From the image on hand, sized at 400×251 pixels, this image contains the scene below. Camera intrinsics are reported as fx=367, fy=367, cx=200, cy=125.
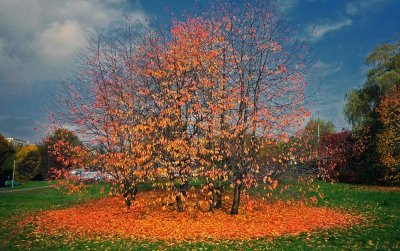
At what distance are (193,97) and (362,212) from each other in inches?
417

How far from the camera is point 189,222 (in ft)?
56.3

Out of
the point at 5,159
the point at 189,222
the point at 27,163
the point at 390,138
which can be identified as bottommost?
the point at 189,222

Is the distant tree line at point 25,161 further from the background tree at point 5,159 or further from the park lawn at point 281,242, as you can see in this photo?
the park lawn at point 281,242

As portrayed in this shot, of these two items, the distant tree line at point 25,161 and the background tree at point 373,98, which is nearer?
the background tree at point 373,98

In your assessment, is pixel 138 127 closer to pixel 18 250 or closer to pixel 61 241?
pixel 61 241

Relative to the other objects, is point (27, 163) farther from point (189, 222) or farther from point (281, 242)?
point (281, 242)

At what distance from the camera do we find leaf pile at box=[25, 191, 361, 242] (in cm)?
1493

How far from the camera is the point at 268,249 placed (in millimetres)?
11969

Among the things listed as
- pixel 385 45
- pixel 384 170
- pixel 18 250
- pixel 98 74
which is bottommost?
pixel 18 250

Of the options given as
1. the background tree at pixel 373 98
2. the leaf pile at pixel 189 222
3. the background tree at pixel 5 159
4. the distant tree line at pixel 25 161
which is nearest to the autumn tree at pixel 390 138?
the background tree at pixel 373 98

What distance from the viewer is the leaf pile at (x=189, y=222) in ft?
49.0

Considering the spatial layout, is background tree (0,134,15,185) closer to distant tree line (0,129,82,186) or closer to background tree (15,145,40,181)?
distant tree line (0,129,82,186)


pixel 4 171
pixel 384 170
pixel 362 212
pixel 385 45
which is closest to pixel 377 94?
pixel 385 45

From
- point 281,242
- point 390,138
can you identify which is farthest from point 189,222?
point 390,138
